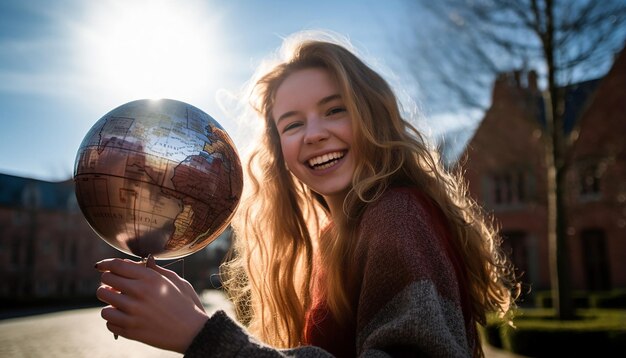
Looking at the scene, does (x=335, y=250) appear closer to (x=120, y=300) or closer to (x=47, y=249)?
(x=120, y=300)

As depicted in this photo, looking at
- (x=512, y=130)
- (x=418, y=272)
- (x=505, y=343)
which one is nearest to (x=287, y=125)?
(x=418, y=272)

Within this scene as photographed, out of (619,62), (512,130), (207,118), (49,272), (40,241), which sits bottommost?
(49,272)

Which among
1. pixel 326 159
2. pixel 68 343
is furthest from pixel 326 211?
pixel 68 343

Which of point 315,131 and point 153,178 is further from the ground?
point 315,131

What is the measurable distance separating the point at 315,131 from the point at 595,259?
25.5m

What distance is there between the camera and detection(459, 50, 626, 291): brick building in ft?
40.6

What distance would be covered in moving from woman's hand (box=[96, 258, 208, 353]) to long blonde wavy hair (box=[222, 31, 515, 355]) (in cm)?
56

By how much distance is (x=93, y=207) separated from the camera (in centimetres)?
172

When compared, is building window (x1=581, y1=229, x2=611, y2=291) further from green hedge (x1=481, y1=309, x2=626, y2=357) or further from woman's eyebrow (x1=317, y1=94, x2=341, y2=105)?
woman's eyebrow (x1=317, y1=94, x2=341, y2=105)

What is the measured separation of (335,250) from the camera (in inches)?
75.8

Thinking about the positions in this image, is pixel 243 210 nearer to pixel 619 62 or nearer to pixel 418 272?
pixel 418 272

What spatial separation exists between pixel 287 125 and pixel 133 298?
44.5 inches

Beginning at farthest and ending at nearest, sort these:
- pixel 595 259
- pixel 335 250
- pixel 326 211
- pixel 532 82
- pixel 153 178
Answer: pixel 595 259 < pixel 532 82 < pixel 326 211 < pixel 335 250 < pixel 153 178

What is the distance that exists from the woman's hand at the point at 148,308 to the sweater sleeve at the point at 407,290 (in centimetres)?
51
